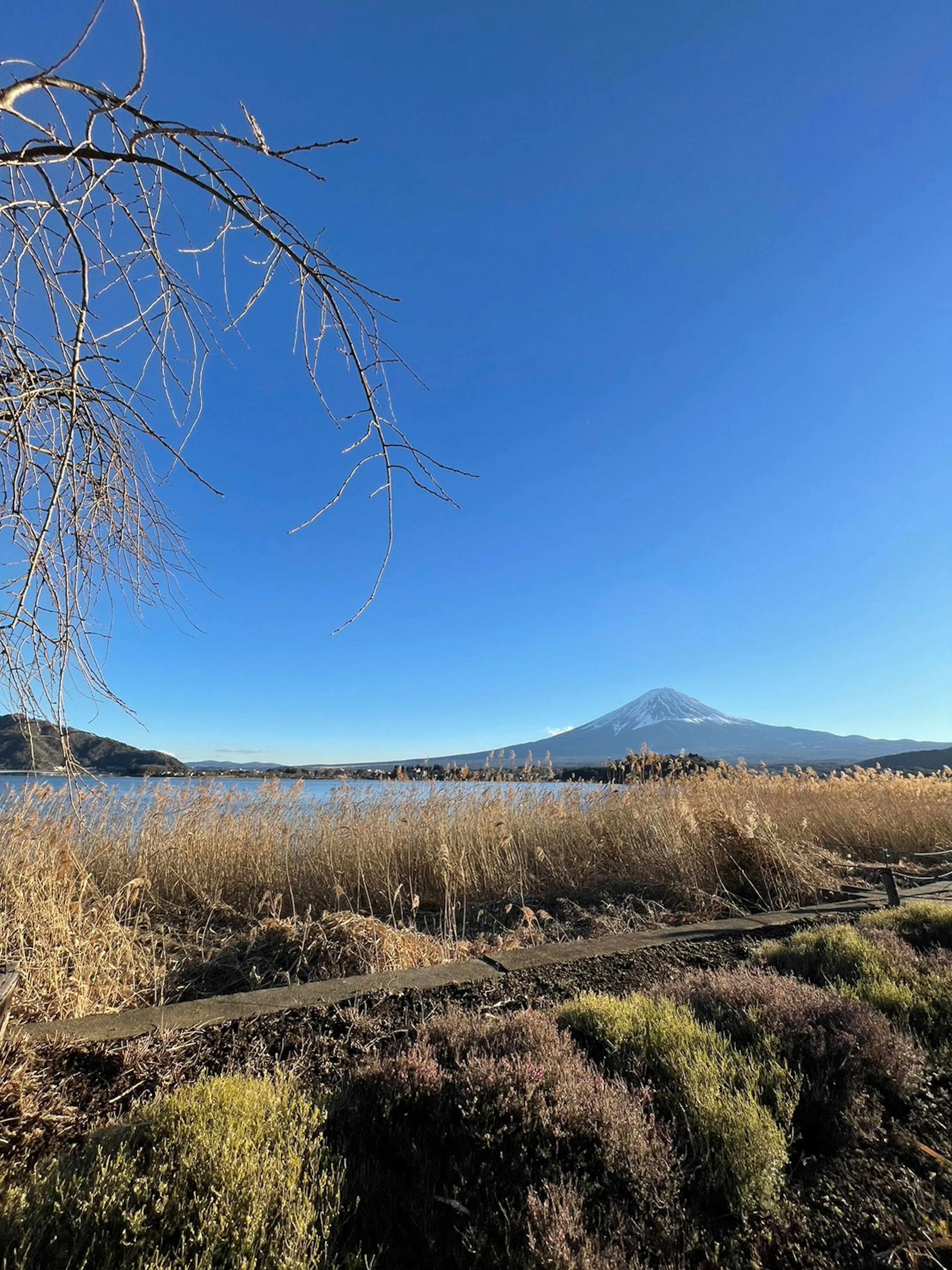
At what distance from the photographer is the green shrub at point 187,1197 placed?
114cm

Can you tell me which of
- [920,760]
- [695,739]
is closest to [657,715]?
[695,739]

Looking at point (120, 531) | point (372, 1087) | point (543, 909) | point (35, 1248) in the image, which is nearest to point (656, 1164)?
point (372, 1087)

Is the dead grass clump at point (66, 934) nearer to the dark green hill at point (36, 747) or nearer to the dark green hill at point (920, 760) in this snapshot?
the dark green hill at point (36, 747)

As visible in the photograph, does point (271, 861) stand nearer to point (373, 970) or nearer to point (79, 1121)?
point (373, 970)

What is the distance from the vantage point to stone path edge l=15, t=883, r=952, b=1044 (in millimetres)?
2219

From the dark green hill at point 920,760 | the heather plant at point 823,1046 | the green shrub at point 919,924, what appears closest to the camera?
the heather plant at point 823,1046

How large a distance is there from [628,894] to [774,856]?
4.41 ft

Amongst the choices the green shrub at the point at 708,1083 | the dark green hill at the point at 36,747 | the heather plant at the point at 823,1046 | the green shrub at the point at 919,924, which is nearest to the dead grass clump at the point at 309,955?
the green shrub at the point at 708,1083

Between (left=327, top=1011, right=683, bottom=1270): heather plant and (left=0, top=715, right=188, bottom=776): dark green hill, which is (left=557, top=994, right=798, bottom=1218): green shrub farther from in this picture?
(left=0, top=715, right=188, bottom=776): dark green hill

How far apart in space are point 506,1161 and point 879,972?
6.99 ft

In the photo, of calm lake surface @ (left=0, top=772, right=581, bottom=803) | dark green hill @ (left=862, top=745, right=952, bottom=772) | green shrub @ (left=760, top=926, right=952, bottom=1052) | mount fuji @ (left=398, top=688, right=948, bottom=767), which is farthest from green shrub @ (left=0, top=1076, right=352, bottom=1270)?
mount fuji @ (left=398, top=688, right=948, bottom=767)

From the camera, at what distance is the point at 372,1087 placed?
1.79m

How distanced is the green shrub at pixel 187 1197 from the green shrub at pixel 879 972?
221 cm

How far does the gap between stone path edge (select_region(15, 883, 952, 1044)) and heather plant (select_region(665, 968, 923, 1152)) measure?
910 millimetres
